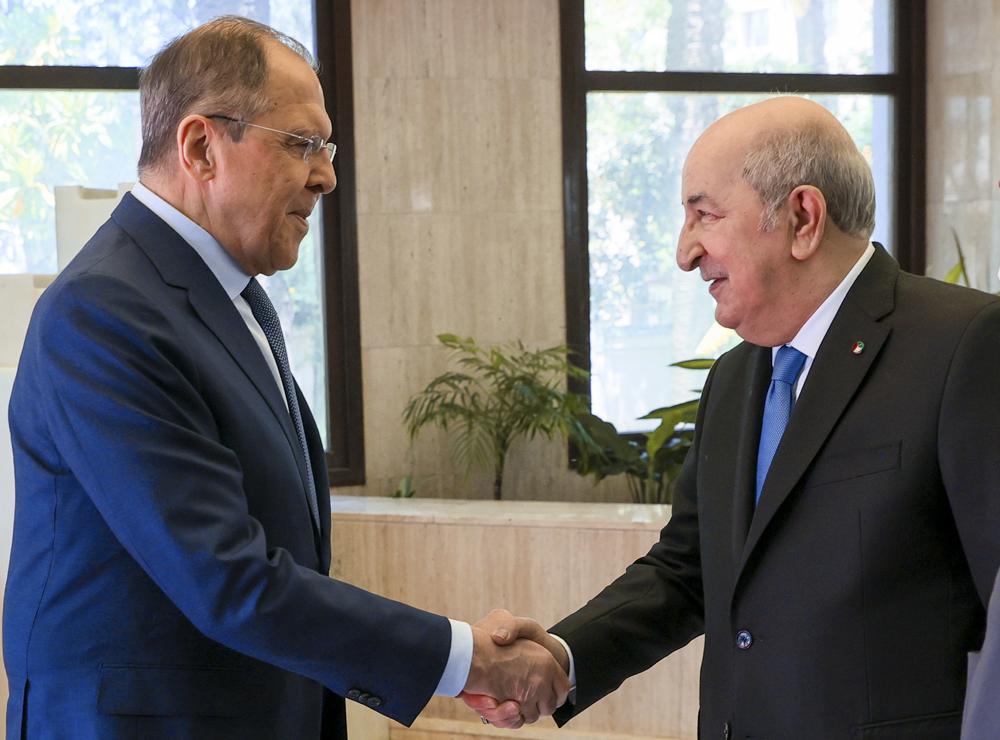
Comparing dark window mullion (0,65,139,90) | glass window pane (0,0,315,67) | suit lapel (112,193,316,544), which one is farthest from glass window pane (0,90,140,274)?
suit lapel (112,193,316,544)

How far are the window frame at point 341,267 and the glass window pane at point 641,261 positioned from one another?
1.22m

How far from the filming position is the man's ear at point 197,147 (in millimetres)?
1940

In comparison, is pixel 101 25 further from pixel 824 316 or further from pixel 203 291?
pixel 824 316

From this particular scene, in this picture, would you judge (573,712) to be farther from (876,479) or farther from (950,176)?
(950,176)

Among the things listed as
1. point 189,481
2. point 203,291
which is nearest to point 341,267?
point 203,291

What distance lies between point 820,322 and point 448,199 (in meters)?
4.06

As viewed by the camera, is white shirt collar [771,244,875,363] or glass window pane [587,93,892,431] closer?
white shirt collar [771,244,875,363]

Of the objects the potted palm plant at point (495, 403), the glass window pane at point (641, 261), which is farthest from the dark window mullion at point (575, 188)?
the potted palm plant at point (495, 403)

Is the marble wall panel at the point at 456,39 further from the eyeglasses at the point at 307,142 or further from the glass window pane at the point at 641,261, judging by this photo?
the eyeglasses at the point at 307,142

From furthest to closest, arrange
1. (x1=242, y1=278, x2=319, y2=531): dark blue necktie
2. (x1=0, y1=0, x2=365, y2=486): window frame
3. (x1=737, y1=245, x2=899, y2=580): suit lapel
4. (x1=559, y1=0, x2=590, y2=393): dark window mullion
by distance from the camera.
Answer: (x1=559, y1=0, x2=590, y2=393): dark window mullion, (x1=0, y1=0, x2=365, y2=486): window frame, (x1=242, y1=278, x2=319, y2=531): dark blue necktie, (x1=737, y1=245, x2=899, y2=580): suit lapel

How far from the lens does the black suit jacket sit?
1715 mm

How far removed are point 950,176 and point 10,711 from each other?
5736 millimetres

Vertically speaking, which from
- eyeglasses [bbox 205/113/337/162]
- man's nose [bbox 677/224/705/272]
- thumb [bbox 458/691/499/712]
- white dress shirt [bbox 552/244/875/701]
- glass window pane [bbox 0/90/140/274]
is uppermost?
glass window pane [bbox 0/90/140/274]

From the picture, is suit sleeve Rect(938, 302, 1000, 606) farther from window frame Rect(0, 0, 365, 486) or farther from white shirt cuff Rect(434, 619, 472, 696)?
window frame Rect(0, 0, 365, 486)
